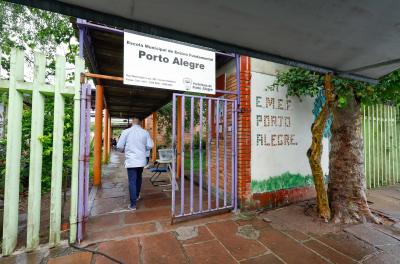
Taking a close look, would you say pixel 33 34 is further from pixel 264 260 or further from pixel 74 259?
pixel 264 260

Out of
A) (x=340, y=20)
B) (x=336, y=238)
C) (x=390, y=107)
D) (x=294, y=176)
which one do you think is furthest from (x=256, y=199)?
(x=390, y=107)

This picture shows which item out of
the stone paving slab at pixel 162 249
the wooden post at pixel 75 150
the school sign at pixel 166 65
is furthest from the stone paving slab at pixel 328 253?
the wooden post at pixel 75 150

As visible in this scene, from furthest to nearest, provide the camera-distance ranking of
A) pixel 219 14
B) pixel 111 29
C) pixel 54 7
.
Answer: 1. pixel 111 29
2. pixel 219 14
3. pixel 54 7

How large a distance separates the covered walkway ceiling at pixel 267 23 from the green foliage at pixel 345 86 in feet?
4.12

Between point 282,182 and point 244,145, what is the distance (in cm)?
125

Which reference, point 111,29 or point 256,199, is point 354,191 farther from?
point 111,29

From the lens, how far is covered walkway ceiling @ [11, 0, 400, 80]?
1.26 metres

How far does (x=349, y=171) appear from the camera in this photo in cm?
370

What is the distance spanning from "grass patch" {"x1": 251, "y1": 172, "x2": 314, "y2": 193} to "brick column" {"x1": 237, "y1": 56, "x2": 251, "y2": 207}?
0.19m

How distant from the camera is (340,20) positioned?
1.40m

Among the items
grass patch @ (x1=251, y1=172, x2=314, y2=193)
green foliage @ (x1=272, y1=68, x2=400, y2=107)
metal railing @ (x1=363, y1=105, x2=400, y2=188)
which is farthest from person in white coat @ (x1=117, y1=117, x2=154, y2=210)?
metal railing @ (x1=363, y1=105, x2=400, y2=188)

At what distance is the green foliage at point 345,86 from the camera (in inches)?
129

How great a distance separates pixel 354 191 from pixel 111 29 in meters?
4.75

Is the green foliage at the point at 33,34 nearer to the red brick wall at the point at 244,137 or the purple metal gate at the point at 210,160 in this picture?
the purple metal gate at the point at 210,160
